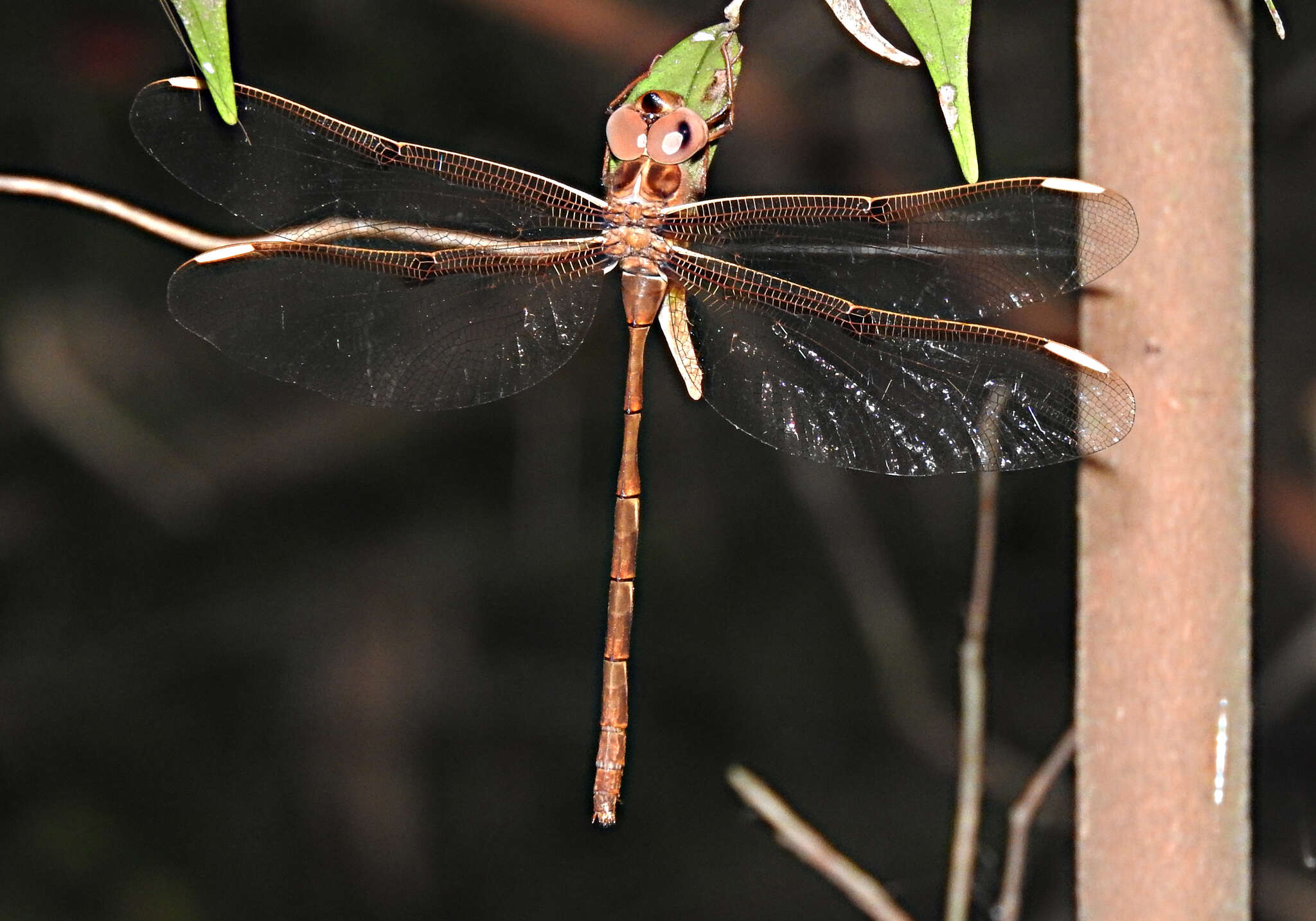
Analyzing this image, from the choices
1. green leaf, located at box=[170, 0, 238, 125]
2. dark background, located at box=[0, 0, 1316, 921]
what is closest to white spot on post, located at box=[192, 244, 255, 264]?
green leaf, located at box=[170, 0, 238, 125]

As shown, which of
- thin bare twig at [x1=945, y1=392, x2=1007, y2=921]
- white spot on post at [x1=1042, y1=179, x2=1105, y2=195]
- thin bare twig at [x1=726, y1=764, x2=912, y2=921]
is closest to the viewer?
white spot on post at [x1=1042, y1=179, x2=1105, y2=195]

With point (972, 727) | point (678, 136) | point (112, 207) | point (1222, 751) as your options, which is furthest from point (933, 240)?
point (112, 207)

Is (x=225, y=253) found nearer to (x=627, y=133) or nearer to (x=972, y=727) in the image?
(x=627, y=133)

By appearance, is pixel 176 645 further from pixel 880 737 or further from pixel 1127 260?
pixel 1127 260

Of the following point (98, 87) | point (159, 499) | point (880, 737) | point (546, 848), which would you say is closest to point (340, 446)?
point (159, 499)

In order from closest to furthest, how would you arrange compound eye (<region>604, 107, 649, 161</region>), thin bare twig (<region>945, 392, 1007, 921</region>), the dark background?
compound eye (<region>604, 107, 649, 161</region>) → thin bare twig (<region>945, 392, 1007, 921</region>) → the dark background

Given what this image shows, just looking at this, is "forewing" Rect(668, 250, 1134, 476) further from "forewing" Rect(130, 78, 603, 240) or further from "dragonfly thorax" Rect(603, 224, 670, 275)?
"forewing" Rect(130, 78, 603, 240)
